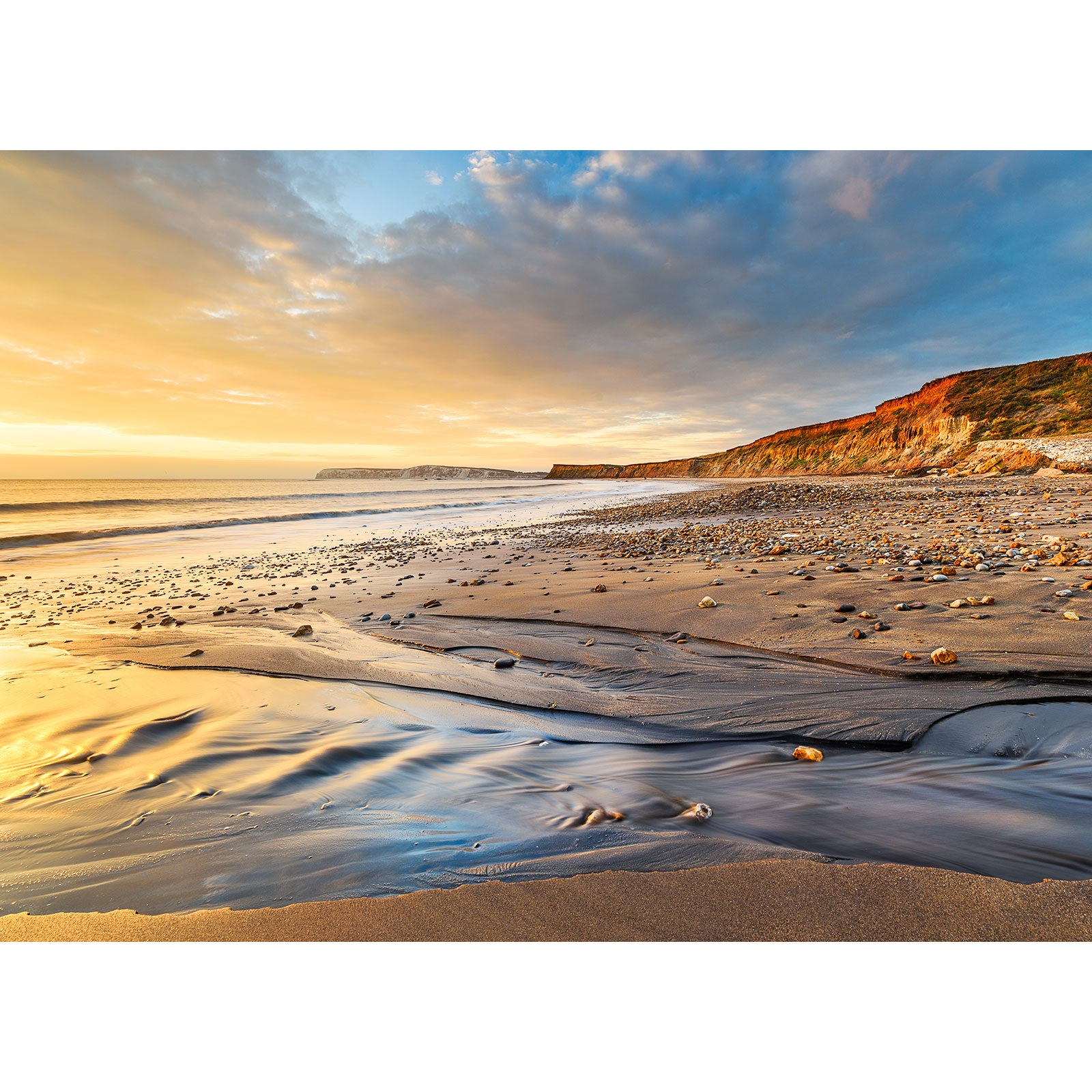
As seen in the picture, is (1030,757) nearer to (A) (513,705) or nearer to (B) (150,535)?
(A) (513,705)

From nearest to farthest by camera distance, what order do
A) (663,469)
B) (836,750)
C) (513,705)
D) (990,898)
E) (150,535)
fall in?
(990,898), (836,750), (513,705), (150,535), (663,469)

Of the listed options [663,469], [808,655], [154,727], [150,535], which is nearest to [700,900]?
[808,655]

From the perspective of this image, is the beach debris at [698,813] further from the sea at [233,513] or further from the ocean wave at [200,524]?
the ocean wave at [200,524]

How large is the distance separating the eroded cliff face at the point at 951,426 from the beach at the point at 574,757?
2342cm

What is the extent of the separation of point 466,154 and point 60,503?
3307 centimetres

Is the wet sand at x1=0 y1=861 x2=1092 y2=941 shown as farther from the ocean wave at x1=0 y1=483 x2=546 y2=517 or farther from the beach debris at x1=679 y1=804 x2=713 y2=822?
the ocean wave at x1=0 y1=483 x2=546 y2=517

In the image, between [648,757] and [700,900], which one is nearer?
[700,900]

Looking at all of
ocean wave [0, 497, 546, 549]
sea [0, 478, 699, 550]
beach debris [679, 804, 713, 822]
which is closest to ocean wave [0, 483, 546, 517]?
sea [0, 478, 699, 550]

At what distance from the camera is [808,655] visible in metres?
3.72

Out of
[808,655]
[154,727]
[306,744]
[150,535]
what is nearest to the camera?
[306,744]

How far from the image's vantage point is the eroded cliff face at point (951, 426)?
27.3m

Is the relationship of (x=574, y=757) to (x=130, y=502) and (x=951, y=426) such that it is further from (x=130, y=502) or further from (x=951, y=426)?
(x=951, y=426)

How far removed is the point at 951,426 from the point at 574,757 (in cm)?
4656

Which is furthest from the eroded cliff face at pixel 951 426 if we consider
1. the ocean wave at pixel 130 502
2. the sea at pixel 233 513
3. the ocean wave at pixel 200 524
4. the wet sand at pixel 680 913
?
the ocean wave at pixel 130 502
